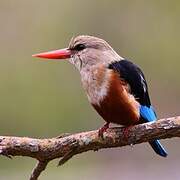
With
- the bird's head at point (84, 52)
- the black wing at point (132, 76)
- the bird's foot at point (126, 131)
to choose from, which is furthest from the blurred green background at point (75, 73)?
the bird's foot at point (126, 131)

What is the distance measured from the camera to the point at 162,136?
4121 millimetres

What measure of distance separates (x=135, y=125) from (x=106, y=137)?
0.61ft

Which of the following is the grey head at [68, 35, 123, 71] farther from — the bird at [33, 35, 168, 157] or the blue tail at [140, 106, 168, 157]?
the blue tail at [140, 106, 168, 157]

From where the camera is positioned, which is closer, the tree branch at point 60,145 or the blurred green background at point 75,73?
the tree branch at point 60,145

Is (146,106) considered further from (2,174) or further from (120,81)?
(2,174)

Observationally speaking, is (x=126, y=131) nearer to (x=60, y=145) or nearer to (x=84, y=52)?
(x=60, y=145)

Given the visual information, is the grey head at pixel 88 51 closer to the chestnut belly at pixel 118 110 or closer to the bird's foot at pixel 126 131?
the chestnut belly at pixel 118 110

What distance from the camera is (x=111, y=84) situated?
4.55 metres

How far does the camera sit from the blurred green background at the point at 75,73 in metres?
10.8

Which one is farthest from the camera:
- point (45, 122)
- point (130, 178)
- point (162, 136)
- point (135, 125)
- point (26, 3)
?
point (26, 3)

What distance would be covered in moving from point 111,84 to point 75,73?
6207 mm

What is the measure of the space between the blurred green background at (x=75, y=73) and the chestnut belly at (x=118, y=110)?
5.51 m

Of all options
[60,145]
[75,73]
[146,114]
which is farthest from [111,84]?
[75,73]

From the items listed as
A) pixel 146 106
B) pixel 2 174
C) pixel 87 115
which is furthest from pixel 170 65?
pixel 146 106
